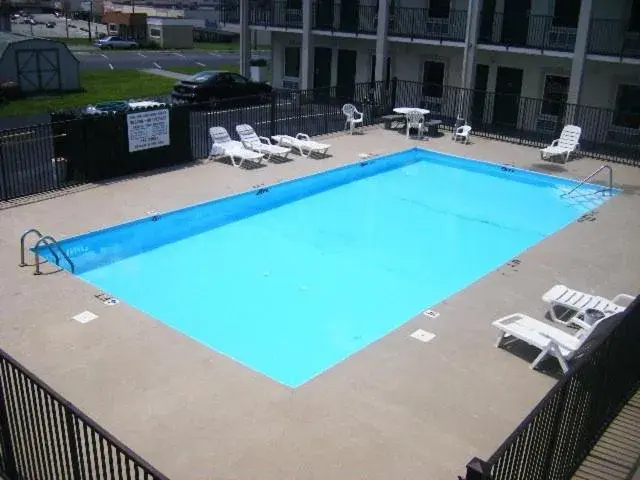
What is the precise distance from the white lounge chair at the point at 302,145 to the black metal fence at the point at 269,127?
84cm

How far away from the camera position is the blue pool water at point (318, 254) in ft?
35.0

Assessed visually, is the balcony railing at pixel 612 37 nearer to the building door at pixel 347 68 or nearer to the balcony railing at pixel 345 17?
the balcony railing at pixel 345 17

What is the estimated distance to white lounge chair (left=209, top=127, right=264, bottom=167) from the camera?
1745 cm

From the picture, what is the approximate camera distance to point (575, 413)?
632cm

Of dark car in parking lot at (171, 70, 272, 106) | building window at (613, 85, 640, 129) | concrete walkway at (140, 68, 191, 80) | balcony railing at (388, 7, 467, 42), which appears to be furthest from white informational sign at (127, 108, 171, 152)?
concrete walkway at (140, 68, 191, 80)

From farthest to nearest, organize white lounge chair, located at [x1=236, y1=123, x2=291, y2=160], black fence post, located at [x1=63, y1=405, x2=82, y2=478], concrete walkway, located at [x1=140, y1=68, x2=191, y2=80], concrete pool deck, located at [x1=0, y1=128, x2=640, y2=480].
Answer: concrete walkway, located at [x1=140, y1=68, x2=191, y2=80]
white lounge chair, located at [x1=236, y1=123, x2=291, y2=160]
concrete pool deck, located at [x1=0, y1=128, x2=640, y2=480]
black fence post, located at [x1=63, y1=405, x2=82, y2=478]

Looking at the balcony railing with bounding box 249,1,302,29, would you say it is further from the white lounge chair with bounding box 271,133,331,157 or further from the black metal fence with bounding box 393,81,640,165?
the white lounge chair with bounding box 271,133,331,157

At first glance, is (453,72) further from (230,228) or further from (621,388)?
(621,388)

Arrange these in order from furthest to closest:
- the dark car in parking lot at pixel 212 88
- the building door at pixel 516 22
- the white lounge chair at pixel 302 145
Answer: the dark car in parking lot at pixel 212 88
the building door at pixel 516 22
the white lounge chair at pixel 302 145

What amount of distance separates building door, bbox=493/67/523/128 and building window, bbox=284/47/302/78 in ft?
33.7

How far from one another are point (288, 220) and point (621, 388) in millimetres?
9038

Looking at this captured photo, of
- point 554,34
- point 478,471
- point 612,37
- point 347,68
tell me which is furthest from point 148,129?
point 612,37

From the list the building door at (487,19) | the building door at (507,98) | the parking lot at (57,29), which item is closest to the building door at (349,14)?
the building door at (487,19)

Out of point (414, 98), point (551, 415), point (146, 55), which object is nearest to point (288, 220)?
point (551, 415)
